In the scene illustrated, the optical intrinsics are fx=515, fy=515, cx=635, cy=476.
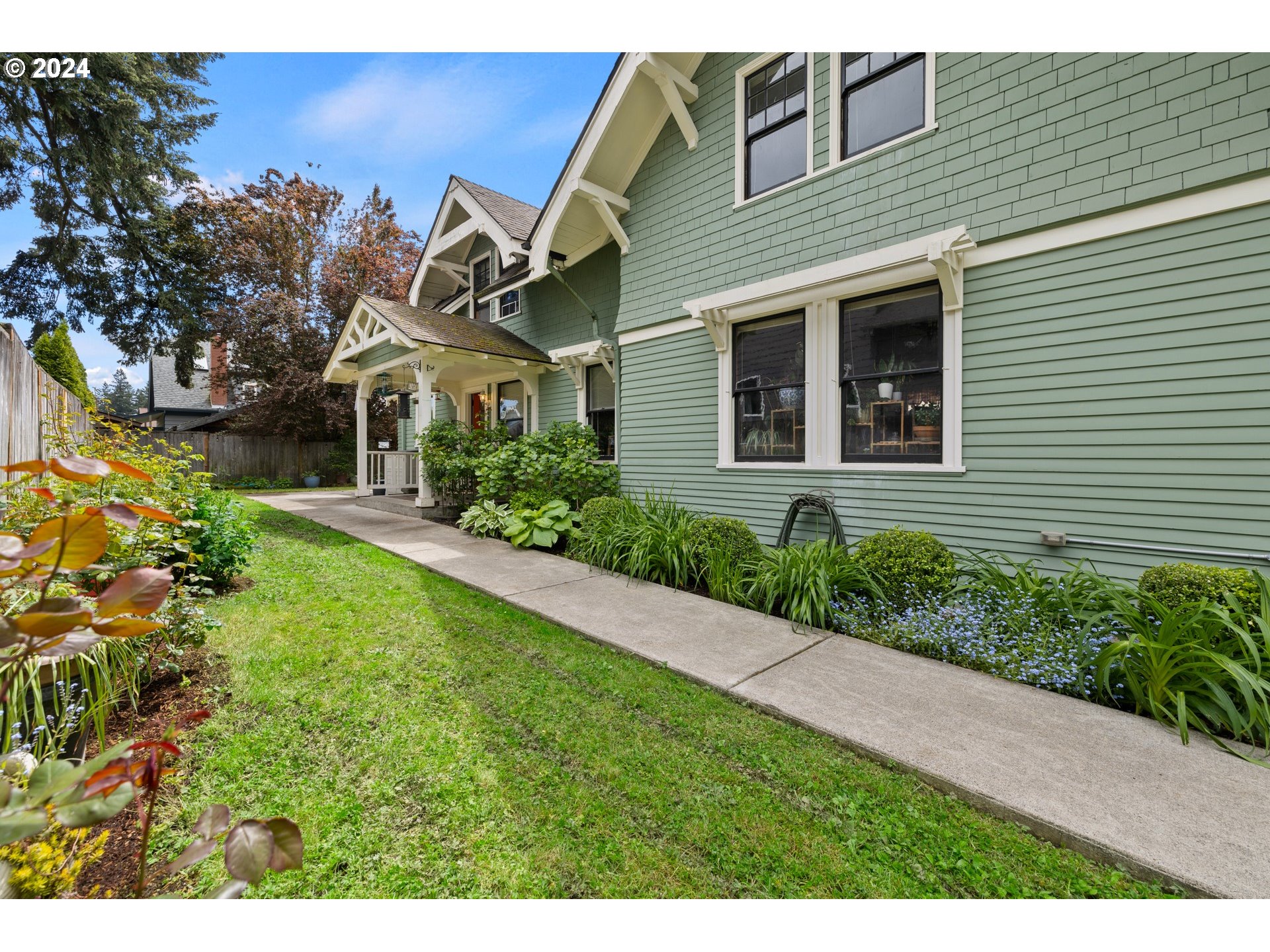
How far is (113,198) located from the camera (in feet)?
51.9

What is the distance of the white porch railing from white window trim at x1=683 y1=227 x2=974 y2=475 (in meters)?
7.79

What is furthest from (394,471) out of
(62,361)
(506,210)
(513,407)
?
(62,361)

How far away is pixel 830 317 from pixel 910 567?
265cm

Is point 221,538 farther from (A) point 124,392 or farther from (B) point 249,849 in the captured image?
(A) point 124,392

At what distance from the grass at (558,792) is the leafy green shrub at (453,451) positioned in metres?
5.58

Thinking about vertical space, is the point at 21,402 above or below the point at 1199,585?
above

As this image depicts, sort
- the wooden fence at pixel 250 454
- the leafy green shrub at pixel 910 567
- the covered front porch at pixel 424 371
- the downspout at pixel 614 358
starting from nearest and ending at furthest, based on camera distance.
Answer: the leafy green shrub at pixel 910 567 → the downspout at pixel 614 358 → the covered front porch at pixel 424 371 → the wooden fence at pixel 250 454

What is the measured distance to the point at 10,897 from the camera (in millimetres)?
1375

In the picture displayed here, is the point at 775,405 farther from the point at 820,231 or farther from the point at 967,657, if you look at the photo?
the point at 967,657

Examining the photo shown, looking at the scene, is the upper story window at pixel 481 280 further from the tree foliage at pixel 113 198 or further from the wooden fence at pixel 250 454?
the wooden fence at pixel 250 454

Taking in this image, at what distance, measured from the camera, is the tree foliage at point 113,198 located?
1210cm

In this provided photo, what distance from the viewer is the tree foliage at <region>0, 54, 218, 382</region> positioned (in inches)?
476

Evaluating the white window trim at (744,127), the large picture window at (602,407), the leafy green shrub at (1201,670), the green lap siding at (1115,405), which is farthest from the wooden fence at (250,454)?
the leafy green shrub at (1201,670)

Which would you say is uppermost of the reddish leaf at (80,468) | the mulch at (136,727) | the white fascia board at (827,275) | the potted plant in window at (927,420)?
the white fascia board at (827,275)
